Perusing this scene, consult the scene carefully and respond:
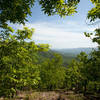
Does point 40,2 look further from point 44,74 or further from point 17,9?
point 44,74

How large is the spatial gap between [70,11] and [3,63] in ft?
13.3

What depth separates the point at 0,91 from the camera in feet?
27.1

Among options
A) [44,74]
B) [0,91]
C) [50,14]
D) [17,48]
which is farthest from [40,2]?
[44,74]

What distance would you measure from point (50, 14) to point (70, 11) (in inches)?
31.7

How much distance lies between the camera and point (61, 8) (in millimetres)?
4059

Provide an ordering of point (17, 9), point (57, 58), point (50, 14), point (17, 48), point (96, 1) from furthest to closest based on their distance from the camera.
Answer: point (57, 58) → point (17, 48) → point (50, 14) → point (17, 9) → point (96, 1)

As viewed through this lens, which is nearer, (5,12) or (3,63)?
(5,12)

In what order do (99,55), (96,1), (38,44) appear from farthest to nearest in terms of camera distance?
(99,55), (38,44), (96,1)

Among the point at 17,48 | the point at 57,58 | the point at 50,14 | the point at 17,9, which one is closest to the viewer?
the point at 17,9

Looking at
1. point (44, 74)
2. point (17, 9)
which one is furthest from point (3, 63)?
point (44, 74)

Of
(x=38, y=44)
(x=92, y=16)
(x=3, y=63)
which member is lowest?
(x=3, y=63)

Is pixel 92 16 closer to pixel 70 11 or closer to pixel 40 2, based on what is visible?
pixel 70 11

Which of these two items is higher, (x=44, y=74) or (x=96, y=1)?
(x=96, y=1)

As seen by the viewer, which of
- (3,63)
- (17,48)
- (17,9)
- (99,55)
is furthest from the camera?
(99,55)
